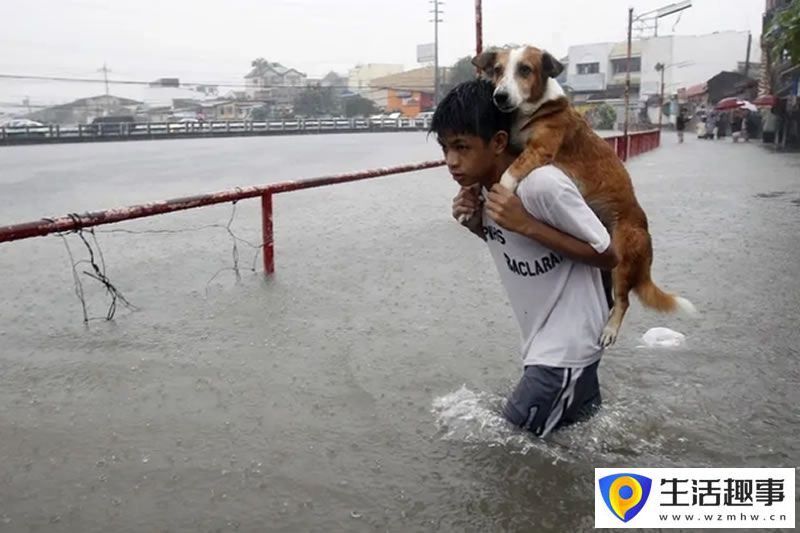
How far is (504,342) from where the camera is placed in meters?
4.67

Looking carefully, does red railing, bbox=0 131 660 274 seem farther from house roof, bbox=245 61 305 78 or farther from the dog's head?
house roof, bbox=245 61 305 78

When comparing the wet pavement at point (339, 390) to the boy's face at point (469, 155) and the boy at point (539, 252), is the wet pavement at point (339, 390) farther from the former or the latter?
the boy's face at point (469, 155)

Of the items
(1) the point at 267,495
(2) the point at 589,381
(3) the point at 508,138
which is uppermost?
(3) the point at 508,138

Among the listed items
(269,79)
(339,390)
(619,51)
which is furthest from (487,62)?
(269,79)

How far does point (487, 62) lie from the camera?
3473 millimetres

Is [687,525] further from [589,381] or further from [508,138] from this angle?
[508,138]

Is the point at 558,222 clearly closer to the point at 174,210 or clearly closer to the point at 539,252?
the point at 539,252

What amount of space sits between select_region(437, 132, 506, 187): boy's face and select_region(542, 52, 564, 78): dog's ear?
65cm

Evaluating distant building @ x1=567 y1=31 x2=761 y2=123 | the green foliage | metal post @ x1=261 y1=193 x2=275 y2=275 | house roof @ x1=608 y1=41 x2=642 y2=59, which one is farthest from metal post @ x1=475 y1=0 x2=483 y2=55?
house roof @ x1=608 y1=41 x2=642 y2=59

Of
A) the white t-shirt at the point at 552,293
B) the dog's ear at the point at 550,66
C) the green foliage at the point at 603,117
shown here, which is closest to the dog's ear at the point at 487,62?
the dog's ear at the point at 550,66

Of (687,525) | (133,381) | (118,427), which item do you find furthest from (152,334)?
(687,525)

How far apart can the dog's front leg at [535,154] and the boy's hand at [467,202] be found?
0.47 ft

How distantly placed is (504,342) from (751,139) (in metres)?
38.4

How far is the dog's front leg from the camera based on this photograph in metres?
2.73
